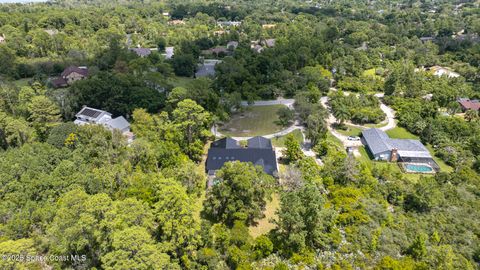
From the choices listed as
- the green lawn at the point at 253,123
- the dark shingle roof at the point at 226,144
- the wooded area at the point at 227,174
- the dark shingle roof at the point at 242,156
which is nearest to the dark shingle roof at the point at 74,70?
the wooded area at the point at 227,174

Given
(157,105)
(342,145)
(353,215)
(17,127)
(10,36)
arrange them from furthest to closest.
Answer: (10,36) < (157,105) < (342,145) < (17,127) < (353,215)

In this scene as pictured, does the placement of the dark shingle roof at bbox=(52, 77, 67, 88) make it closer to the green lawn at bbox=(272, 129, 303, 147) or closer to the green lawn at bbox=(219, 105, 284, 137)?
the green lawn at bbox=(219, 105, 284, 137)

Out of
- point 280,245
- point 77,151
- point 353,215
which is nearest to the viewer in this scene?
point 280,245

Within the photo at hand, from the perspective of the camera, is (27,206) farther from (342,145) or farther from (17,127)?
(342,145)

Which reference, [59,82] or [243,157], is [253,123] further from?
[59,82]

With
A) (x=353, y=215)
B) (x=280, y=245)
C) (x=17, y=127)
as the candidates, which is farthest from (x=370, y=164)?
(x=17, y=127)

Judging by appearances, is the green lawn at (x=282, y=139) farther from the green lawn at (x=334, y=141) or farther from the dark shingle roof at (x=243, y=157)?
the dark shingle roof at (x=243, y=157)
